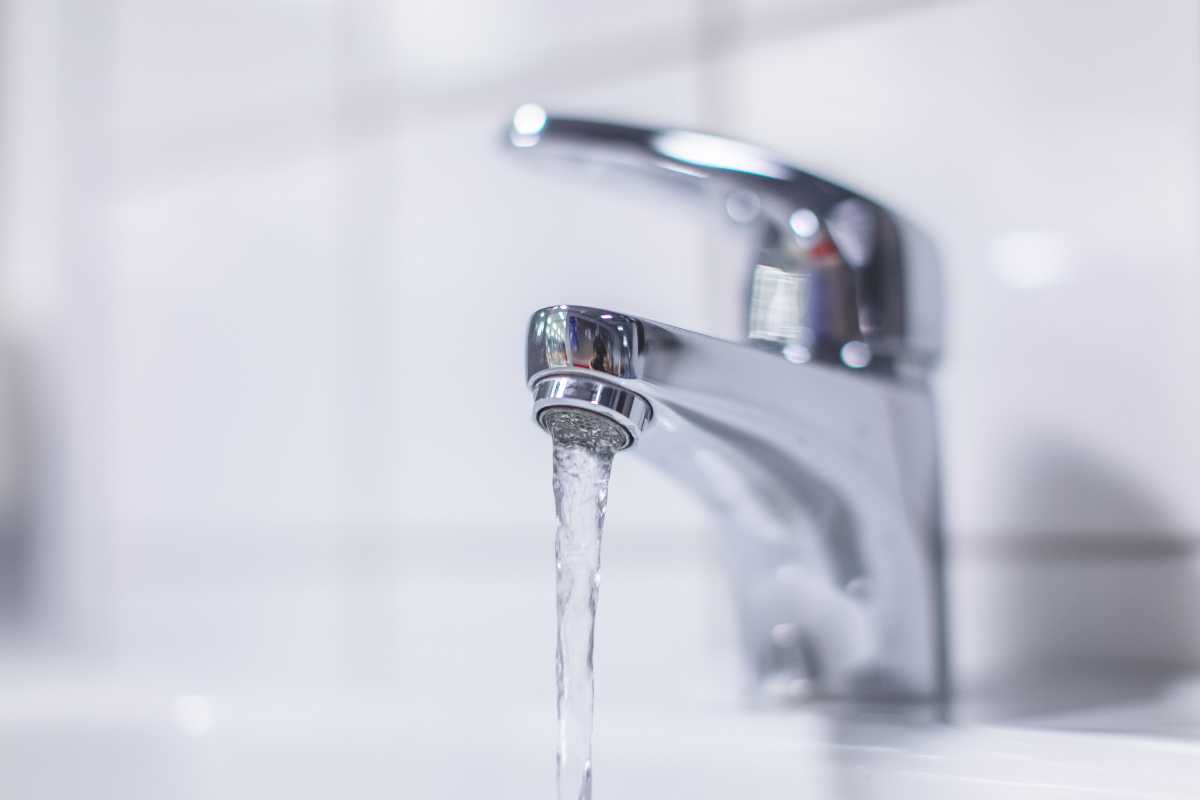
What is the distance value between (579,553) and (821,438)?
74 millimetres

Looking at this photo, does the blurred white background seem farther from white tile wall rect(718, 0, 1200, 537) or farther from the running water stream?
the running water stream

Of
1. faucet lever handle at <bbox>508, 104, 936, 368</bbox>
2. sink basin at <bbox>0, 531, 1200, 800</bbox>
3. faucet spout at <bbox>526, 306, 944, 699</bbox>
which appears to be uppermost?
faucet lever handle at <bbox>508, 104, 936, 368</bbox>

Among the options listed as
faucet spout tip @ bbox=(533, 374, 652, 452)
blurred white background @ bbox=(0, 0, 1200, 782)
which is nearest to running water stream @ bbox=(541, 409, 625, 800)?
faucet spout tip @ bbox=(533, 374, 652, 452)

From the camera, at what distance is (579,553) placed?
0.29 metres

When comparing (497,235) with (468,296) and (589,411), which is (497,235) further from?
(589,411)

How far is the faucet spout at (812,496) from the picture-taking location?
11.2 inches

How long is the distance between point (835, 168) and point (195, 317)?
0.35 metres

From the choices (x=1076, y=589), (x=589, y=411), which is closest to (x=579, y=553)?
(x=589, y=411)

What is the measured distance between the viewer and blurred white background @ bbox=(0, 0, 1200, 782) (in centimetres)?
40

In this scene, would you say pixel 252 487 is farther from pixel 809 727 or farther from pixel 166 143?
pixel 809 727

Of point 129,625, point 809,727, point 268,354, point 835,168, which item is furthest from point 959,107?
point 129,625

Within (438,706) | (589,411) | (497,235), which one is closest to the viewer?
(589,411)

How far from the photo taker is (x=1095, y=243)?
0.40 m

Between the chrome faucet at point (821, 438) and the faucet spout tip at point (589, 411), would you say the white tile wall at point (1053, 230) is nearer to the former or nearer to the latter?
the chrome faucet at point (821, 438)
